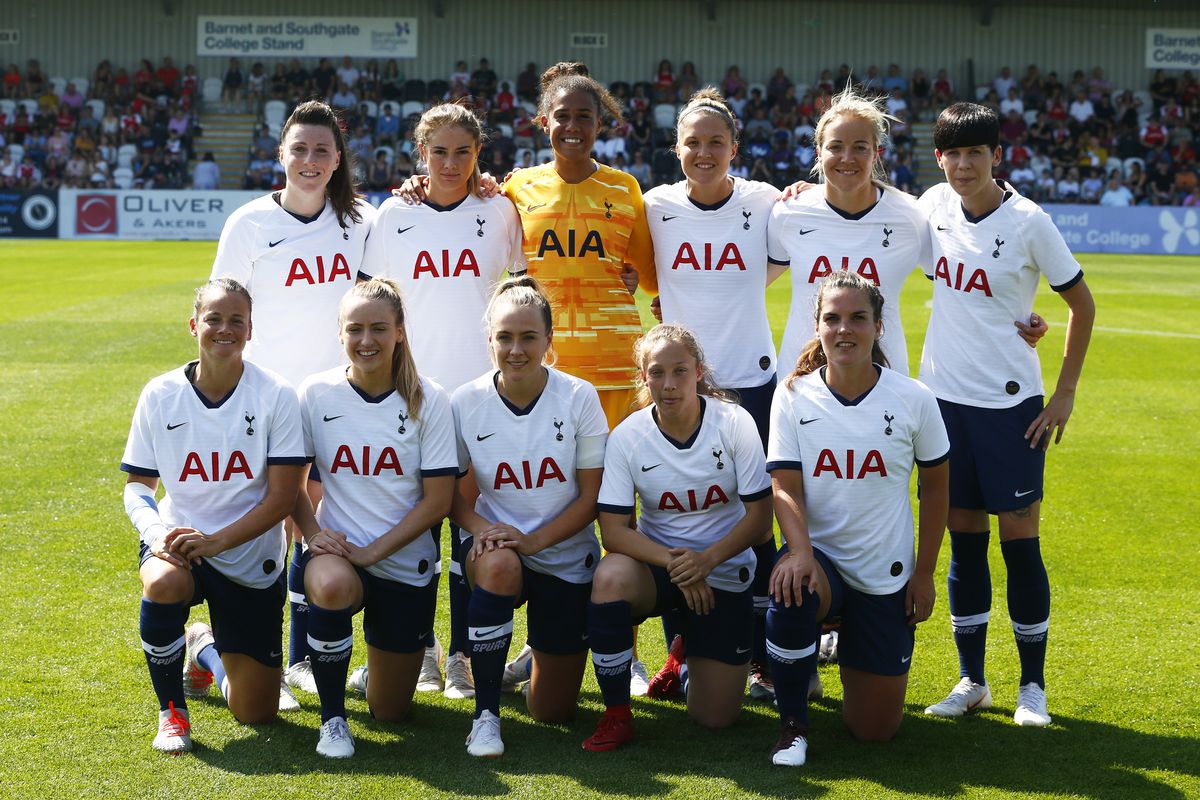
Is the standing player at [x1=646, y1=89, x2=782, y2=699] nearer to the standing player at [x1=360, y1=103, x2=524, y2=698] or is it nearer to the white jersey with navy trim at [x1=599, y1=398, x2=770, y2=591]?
the white jersey with navy trim at [x1=599, y1=398, x2=770, y2=591]

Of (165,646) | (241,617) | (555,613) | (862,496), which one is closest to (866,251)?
(862,496)

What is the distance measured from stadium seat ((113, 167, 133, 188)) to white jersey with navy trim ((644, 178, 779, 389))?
2515cm

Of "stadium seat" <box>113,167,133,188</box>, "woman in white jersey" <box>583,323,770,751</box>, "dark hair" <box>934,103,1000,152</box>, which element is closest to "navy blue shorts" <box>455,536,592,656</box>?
"woman in white jersey" <box>583,323,770,751</box>

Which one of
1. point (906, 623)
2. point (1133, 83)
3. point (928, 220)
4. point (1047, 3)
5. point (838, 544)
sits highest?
point (1047, 3)

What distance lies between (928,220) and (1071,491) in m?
3.36

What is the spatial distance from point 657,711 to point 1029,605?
1.29 meters

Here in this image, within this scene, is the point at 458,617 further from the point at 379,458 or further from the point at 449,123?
the point at 449,123

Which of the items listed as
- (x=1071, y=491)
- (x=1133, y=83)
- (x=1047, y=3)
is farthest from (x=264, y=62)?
(x=1071, y=491)

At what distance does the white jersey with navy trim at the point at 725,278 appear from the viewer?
4.59 metres

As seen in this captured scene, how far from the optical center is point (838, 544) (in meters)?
3.89

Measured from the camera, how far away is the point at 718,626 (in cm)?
400

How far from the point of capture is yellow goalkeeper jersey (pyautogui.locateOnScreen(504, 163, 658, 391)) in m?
4.57

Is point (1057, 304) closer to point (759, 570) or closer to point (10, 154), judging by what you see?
point (759, 570)

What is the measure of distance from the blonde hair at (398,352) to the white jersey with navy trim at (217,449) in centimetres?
34
